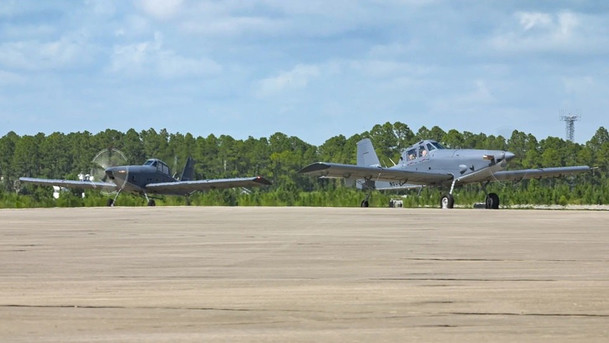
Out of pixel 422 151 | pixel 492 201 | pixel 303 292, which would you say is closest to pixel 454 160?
pixel 422 151

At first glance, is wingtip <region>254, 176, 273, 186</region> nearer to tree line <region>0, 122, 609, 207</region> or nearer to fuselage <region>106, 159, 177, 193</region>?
fuselage <region>106, 159, 177, 193</region>

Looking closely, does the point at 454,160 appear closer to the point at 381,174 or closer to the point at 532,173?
the point at 381,174

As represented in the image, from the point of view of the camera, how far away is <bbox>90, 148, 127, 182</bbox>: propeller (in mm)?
42969

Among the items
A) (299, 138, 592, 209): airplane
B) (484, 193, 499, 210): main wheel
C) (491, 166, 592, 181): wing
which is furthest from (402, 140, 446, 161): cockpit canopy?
(484, 193, 499, 210): main wheel

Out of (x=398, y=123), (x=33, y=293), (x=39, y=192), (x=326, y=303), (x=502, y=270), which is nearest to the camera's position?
(x=326, y=303)

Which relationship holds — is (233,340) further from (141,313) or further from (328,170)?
(328,170)

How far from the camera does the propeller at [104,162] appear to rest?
141 ft

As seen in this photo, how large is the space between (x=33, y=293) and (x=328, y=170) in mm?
27830

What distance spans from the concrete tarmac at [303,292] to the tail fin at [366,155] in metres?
31.6

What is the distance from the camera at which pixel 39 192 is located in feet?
161

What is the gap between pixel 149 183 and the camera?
43.3m

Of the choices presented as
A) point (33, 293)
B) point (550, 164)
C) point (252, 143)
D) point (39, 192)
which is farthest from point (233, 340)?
point (252, 143)

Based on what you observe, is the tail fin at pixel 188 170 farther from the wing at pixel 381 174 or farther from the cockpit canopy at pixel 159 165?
the wing at pixel 381 174

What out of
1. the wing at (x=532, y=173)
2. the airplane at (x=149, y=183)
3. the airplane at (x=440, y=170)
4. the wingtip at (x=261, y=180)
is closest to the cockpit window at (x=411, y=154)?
the airplane at (x=440, y=170)
